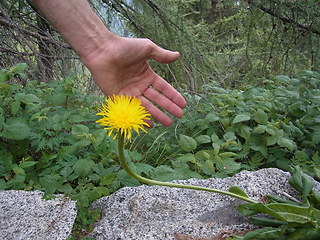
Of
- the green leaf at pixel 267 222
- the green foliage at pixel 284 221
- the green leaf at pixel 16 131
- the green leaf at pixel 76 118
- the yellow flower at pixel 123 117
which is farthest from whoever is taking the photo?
the green leaf at pixel 76 118

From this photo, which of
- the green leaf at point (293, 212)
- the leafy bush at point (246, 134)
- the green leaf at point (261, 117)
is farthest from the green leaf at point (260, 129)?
the green leaf at point (293, 212)

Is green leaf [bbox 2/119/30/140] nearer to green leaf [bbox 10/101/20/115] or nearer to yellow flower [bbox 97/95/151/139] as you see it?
green leaf [bbox 10/101/20/115]

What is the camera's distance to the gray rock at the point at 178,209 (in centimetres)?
156

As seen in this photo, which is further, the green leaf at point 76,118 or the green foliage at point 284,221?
the green leaf at point 76,118

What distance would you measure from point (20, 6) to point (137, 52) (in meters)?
2.62

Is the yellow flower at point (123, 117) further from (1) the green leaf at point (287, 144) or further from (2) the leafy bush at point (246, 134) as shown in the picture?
(1) the green leaf at point (287, 144)

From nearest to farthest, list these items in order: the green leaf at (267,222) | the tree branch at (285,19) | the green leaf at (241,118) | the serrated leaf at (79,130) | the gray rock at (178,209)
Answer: the green leaf at (267,222) < the gray rock at (178,209) < the serrated leaf at (79,130) < the green leaf at (241,118) < the tree branch at (285,19)

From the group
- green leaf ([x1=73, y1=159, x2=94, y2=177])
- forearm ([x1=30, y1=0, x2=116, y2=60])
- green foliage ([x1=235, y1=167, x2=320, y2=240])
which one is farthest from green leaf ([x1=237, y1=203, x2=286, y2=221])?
forearm ([x1=30, y1=0, x2=116, y2=60])

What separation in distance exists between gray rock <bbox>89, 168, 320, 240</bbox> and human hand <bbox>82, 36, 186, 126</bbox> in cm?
43

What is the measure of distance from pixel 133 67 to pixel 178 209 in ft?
2.88

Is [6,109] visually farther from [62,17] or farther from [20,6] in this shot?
[20,6]

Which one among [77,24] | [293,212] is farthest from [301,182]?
[77,24]

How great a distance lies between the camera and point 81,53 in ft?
6.82

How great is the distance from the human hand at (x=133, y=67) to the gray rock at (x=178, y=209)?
43cm
